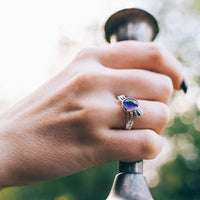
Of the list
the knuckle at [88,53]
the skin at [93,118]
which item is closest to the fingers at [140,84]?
the skin at [93,118]

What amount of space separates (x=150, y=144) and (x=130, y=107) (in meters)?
0.22

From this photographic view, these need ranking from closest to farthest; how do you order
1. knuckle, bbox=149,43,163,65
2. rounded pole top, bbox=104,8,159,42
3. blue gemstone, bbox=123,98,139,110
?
blue gemstone, bbox=123,98,139,110, knuckle, bbox=149,43,163,65, rounded pole top, bbox=104,8,159,42

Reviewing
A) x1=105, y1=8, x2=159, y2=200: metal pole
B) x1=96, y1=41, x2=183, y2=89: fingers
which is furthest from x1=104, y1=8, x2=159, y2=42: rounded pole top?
x1=96, y1=41, x2=183, y2=89: fingers

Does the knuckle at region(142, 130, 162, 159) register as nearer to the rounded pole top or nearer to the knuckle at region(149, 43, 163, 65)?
the knuckle at region(149, 43, 163, 65)

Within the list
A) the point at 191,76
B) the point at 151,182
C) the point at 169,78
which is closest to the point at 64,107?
the point at 169,78

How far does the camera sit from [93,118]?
1.26 metres

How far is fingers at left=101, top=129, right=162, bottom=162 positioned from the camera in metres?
1.25

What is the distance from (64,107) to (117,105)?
29cm

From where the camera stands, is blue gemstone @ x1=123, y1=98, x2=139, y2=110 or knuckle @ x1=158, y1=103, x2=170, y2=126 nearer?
blue gemstone @ x1=123, y1=98, x2=139, y2=110

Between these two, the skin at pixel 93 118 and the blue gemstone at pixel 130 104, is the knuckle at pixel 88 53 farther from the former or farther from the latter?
the blue gemstone at pixel 130 104

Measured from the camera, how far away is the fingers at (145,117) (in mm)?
1254

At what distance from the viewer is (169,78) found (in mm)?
1378

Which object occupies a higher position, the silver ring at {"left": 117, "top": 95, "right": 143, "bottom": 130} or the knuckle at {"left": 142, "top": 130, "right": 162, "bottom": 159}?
the silver ring at {"left": 117, "top": 95, "right": 143, "bottom": 130}

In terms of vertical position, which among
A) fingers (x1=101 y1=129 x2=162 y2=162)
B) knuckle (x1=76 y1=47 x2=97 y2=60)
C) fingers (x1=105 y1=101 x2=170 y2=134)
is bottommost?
fingers (x1=101 y1=129 x2=162 y2=162)
